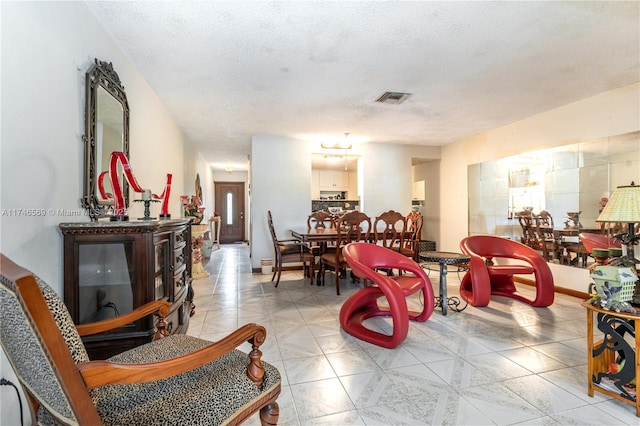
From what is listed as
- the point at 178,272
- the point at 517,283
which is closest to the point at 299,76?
the point at 178,272

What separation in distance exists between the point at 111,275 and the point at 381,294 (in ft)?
7.03

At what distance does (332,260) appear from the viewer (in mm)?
4105

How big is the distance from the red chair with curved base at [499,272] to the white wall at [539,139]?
0.85m

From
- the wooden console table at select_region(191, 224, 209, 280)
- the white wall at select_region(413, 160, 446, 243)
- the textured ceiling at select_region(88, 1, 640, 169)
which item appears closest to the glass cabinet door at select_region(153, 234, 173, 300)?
the textured ceiling at select_region(88, 1, 640, 169)

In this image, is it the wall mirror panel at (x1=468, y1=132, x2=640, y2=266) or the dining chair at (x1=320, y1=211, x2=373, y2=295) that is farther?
the dining chair at (x1=320, y1=211, x2=373, y2=295)

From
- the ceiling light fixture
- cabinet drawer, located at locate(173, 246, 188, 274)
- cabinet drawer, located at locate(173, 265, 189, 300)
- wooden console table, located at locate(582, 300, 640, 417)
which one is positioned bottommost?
wooden console table, located at locate(582, 300, 640, 417)

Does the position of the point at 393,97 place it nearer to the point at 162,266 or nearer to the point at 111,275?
the point at 162,266

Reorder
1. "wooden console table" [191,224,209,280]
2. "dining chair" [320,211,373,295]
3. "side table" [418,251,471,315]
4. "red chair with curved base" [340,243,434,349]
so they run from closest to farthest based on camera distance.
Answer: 1. "red chair with curved base" [340,243,434,349]
2. "side table" [418,251,471,315]
3. "dining chair" [320,211,373,295]
4. "wooden console table" [191,224,209,280]

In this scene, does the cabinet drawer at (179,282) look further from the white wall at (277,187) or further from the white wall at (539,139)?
the white wall at (539,139)

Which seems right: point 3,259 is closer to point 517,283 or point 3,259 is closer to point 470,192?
point 517,283

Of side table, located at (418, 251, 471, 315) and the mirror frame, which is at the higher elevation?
the mirror frame

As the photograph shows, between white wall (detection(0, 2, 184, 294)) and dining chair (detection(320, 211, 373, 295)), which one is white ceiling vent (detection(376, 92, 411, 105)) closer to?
dining chair (detection(320, 211, 373, 295))

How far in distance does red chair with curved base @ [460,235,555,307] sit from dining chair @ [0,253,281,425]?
2.89m

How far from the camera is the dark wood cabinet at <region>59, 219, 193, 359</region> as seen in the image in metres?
1.59
